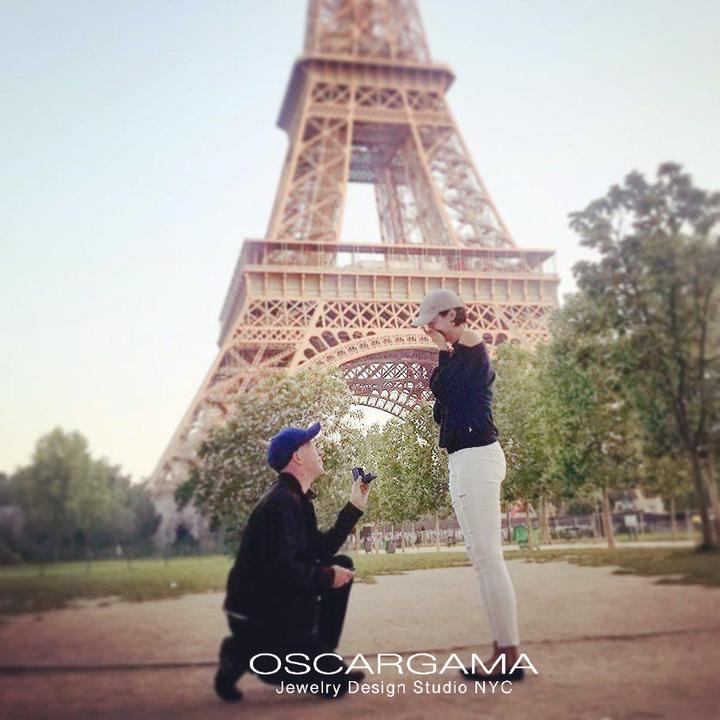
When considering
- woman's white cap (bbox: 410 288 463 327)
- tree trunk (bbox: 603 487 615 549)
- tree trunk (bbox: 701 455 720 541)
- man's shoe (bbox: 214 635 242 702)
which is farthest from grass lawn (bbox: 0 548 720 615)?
woman's white cap (bbox: 410 288 463 327)

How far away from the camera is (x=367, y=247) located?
10055mm

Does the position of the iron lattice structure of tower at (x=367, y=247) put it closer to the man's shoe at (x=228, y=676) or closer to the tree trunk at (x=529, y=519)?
the tree trunk at (x=529, y=519)

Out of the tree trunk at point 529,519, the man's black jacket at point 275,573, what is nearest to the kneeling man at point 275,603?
the man's black jacket at point 275,573

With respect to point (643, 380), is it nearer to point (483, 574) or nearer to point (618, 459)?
point (618, 459)

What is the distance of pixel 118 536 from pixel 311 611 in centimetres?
110

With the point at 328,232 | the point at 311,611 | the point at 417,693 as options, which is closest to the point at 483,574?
the point at 417,693

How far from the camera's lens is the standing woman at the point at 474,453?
8.32 ft

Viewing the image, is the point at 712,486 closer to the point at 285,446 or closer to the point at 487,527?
the point at 487,527

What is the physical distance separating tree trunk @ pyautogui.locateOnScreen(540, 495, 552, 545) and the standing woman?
123 cm

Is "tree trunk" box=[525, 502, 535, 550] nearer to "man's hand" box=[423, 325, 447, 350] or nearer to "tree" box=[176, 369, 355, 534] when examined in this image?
"tree" box=[176, 369, 355, 534]

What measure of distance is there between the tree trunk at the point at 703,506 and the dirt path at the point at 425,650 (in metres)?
0.23

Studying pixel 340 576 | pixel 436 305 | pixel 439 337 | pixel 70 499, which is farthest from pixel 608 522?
pixel 70 499

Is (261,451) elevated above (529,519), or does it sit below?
above

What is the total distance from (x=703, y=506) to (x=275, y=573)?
6.84 feet
